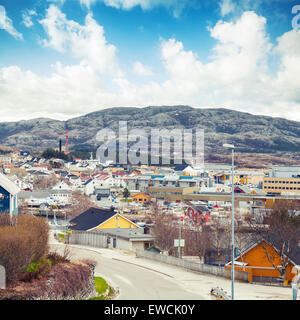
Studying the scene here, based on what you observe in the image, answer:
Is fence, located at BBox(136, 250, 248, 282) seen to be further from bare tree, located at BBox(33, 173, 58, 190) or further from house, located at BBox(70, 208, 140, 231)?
bare tree, located at BBox(33, 173, 58, 190)

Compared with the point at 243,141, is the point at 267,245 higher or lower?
lower

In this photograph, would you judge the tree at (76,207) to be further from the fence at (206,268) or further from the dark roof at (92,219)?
the fence at (206,268)

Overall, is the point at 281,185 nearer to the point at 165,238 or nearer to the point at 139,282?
the point at 165,238

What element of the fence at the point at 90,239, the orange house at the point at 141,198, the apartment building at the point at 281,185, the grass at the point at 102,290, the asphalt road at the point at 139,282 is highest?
the apartment building at the point at 281,185

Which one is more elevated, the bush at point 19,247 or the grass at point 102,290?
the bush at point 19,247

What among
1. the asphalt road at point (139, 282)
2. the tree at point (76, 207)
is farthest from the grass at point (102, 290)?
the tree at point (76, 207)
